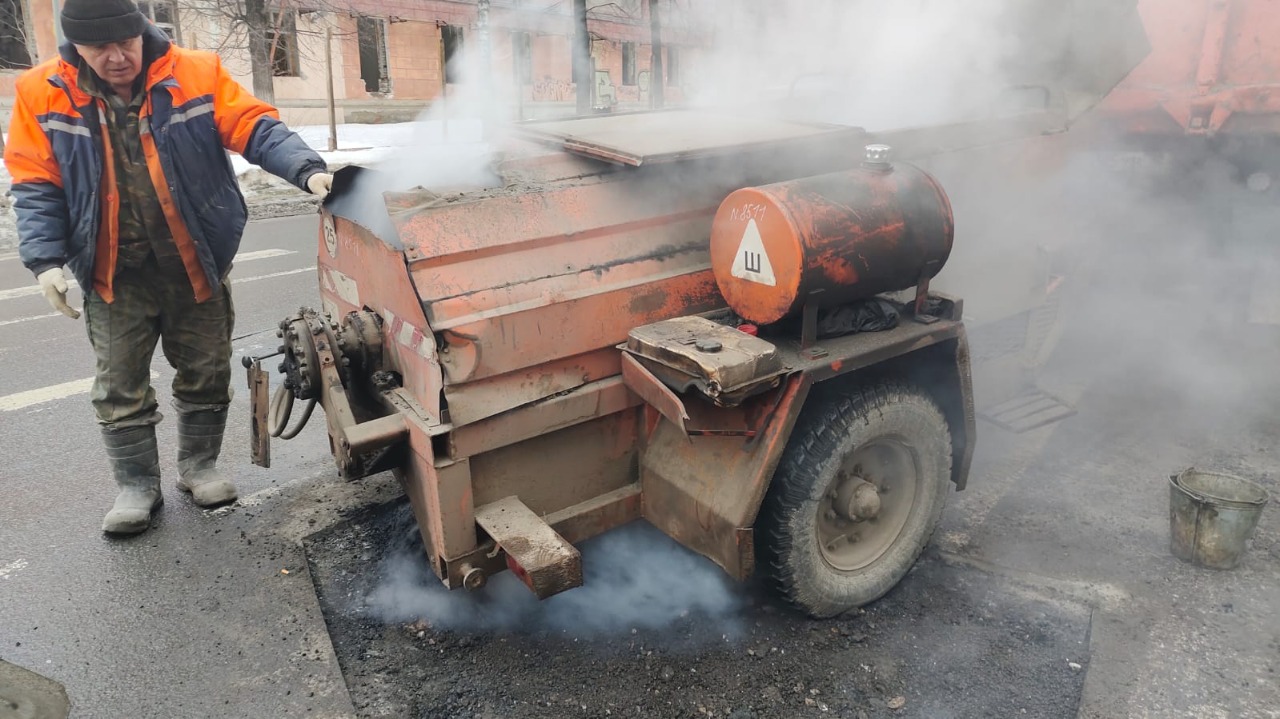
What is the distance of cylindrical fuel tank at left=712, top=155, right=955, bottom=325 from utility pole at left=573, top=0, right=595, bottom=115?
6572 millimetres

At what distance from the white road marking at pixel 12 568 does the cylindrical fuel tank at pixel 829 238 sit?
110 inches

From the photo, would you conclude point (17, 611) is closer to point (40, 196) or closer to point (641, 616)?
point (40, 196)

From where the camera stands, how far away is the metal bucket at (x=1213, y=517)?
3031 mm

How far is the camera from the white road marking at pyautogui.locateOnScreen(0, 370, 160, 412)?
4738mm

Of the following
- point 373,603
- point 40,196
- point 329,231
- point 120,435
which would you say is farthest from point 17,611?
point 329,231

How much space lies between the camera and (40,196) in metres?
2.97

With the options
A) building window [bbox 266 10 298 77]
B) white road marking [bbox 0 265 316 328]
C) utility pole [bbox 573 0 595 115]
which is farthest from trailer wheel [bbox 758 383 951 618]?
building window [bbox 266 10 298 77]

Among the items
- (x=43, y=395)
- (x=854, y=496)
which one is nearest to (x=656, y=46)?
(x=43, y=395)

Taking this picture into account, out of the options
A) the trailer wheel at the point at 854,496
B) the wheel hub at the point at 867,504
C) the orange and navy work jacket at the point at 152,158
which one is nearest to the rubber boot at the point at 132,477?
the orange and navy work jacket at the point at 152,158

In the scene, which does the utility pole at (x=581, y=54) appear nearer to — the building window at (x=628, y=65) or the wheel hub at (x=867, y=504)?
the building window at (x=628, y=65)

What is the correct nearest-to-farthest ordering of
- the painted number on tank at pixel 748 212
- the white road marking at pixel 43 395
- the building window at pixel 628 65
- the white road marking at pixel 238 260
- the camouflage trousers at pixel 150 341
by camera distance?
the painted number on tank at pixel 748 212 → the camouflage trousers at pixel 150 341 → the white road marking at pixel 43 395 → the white road marking at pixel 238 260 → the building window at pixel 628 65

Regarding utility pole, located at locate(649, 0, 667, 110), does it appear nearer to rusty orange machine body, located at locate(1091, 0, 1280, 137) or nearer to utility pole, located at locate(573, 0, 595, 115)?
utility pole, located at locate(573, 0, 595, 115)

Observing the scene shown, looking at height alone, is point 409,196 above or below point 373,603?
above

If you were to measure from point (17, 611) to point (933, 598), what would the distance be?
316 centimetres
